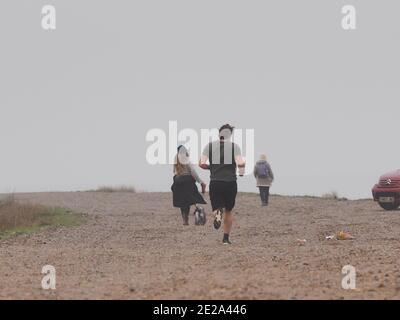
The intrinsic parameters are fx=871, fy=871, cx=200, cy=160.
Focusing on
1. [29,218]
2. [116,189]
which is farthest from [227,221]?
[116,189]

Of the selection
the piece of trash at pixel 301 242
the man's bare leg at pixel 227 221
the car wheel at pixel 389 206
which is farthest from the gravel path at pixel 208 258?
the car wheel at pixel 389 206

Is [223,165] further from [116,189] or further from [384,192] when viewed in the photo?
[116,189]

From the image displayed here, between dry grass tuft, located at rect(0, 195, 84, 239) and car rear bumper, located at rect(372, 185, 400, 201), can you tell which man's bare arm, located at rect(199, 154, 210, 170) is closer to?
dry grass tuft, located at rect(0, 195, 84, 239)

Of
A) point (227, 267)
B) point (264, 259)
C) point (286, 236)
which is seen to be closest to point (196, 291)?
point (227, 267)

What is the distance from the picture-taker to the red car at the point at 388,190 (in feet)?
88.1

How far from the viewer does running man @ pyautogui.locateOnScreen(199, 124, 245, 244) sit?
51.4 feet

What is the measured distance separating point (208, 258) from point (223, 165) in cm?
261

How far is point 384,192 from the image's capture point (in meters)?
27.0

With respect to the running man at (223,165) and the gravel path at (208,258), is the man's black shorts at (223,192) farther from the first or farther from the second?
the gravel path at (208,258)

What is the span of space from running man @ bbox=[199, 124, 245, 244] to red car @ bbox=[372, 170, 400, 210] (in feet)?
40.1

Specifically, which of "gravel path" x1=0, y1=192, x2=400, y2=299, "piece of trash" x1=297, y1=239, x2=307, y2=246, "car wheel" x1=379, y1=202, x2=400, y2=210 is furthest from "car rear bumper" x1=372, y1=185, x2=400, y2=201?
"piece of trash" x1=297, y1=239, x2=307, y2=246

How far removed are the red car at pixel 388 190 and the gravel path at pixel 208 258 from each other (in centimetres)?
77
